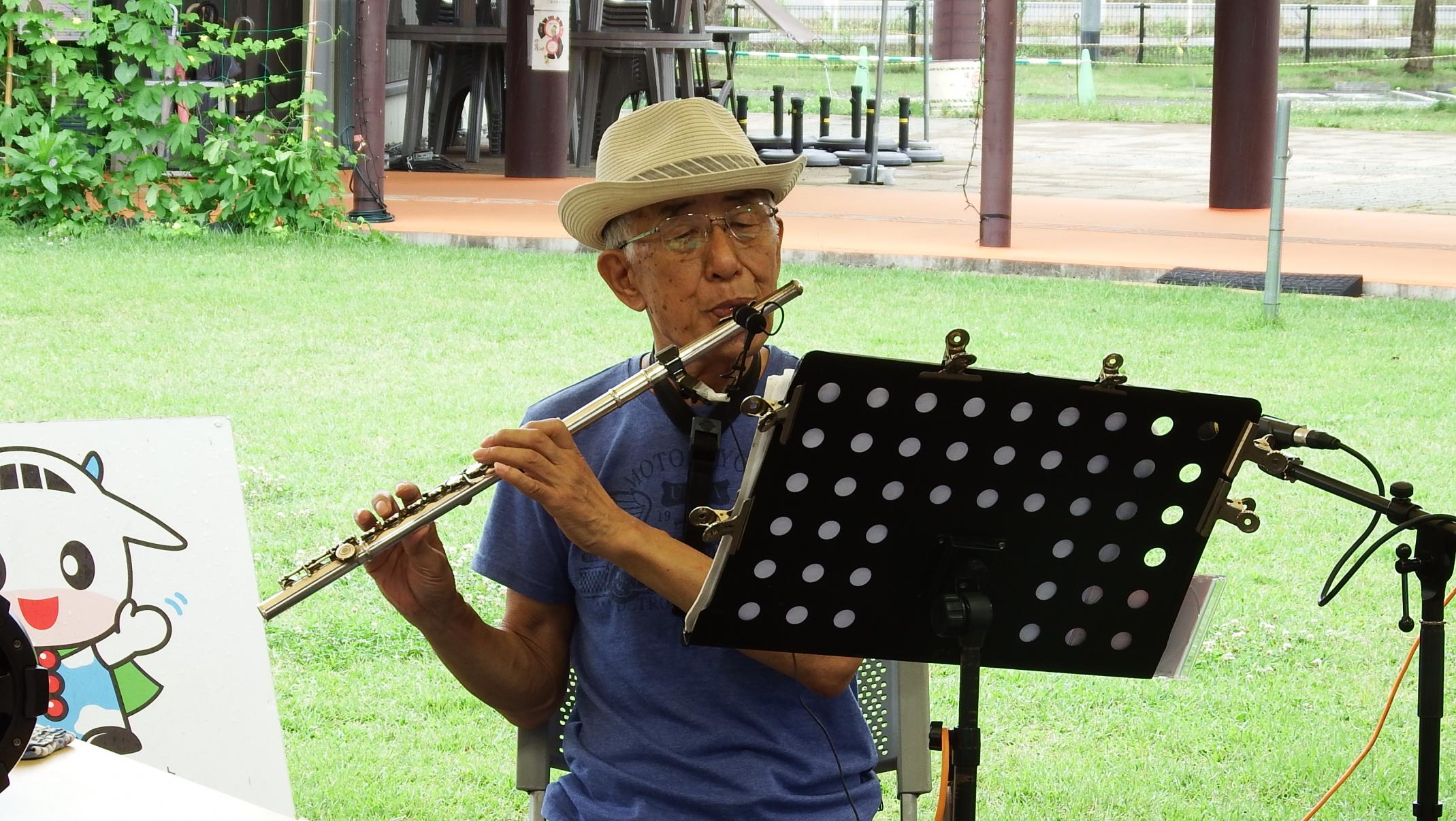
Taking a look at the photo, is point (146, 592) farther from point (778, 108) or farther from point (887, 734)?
point (778, 108)

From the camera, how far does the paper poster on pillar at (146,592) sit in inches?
125

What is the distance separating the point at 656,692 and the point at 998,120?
9.80 meters

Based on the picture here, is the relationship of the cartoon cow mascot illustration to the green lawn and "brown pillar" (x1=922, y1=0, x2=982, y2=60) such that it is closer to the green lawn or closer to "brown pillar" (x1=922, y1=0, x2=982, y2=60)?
the green lawn

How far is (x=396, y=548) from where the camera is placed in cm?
258

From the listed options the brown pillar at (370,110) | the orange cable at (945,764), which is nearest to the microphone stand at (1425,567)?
the orange cable at (945,764)

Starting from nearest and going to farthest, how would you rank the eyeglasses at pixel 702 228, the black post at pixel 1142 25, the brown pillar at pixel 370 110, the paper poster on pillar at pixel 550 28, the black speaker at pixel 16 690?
the black speaker at pixel 16 690 → the eyeglasses at pixel 702 228 → the brown pillar at pixel 370 110 → the paper poster on pillar at pixel 550 28 → the black post at pixel 1142 25

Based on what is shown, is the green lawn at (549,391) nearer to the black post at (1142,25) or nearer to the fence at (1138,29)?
the fence at (1138,29)

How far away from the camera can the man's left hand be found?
2.29 m

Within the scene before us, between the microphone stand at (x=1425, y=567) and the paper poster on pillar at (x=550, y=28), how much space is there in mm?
13613

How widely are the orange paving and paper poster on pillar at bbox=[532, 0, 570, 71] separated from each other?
130cm

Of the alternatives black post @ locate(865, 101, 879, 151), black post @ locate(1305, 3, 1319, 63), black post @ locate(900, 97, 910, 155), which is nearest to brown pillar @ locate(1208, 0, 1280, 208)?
black post @ locate(865, 101, 879, 151)

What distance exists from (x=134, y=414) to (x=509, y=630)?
15.6 ft

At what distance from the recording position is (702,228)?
9.21 ft

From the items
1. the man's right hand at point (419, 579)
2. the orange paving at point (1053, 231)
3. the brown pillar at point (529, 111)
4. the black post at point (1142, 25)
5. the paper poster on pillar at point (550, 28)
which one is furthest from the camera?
the black post at point (1142, 25)
